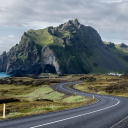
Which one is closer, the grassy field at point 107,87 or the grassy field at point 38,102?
the grassy field at point 38,102

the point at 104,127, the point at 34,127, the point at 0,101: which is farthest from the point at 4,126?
the point at 0,101

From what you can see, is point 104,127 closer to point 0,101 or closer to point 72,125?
point 72,125

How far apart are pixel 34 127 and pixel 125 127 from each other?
7.45 meters

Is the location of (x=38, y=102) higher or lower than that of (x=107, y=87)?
higher

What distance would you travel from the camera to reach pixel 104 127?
14031 millimetres

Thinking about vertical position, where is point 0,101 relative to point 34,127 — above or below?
below

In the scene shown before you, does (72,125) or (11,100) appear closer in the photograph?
(72,125)

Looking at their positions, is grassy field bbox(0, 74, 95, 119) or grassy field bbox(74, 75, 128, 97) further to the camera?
grassy field bbox(74, 75, 128, 97)

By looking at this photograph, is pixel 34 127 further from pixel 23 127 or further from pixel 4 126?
pixel 4 126

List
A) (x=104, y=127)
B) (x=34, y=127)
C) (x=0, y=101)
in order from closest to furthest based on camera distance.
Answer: (x=34, y=127) → (x=104, y=127) → (x=0, y=101)

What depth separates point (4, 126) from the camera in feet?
43.6

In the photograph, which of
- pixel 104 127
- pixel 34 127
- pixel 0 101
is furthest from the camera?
pixel 0 101

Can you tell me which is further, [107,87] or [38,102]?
[107,87]

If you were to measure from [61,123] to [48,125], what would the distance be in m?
1.30
